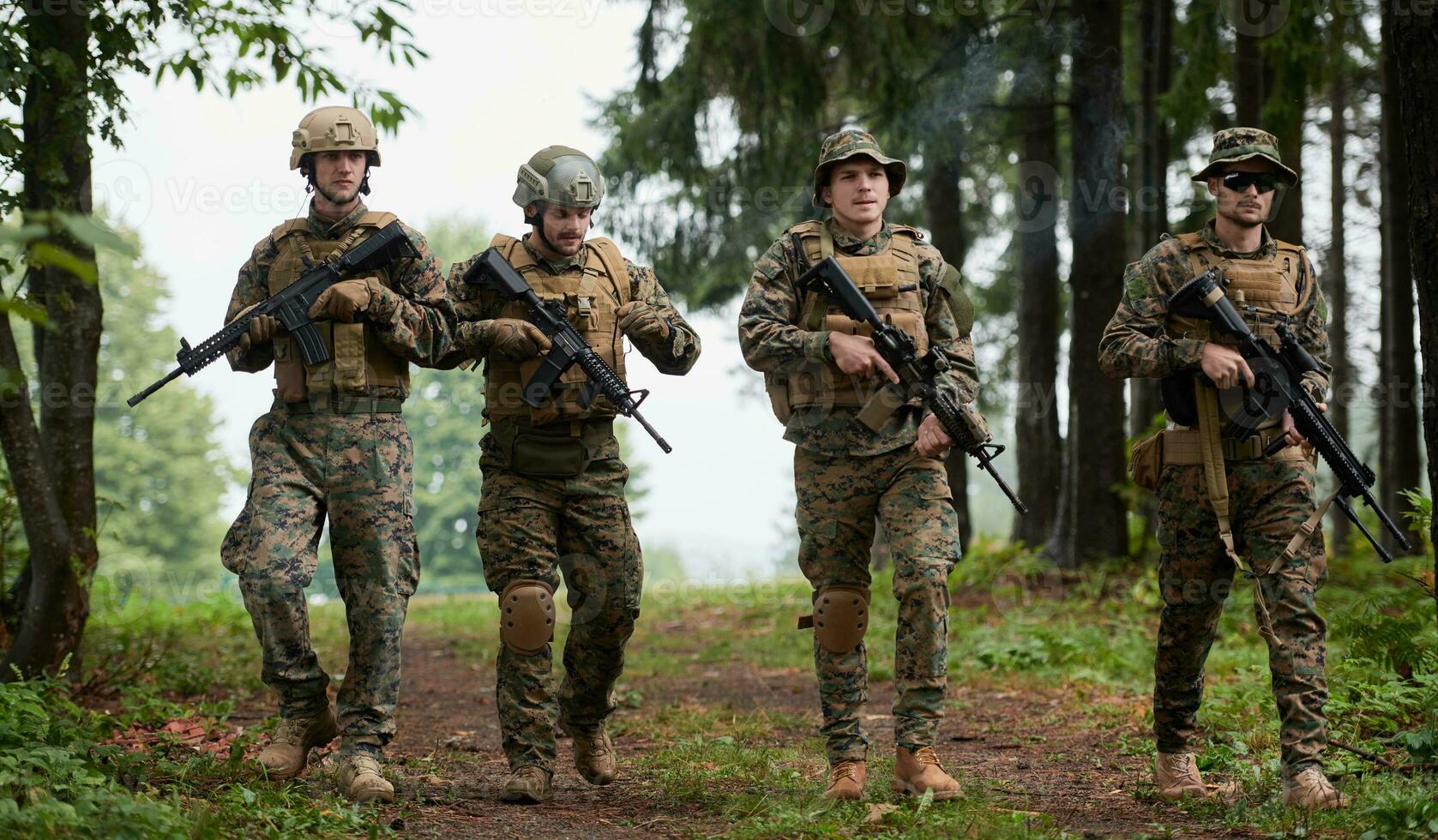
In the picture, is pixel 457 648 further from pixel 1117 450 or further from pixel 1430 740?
pixel 1430 740

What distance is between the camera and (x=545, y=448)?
18.3 ft

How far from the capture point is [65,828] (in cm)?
381

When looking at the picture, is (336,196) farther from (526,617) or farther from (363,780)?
(363,780)

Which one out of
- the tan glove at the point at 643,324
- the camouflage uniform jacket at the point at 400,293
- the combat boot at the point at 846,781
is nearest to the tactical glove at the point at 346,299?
the camouflage uniform jacket at the point at 400,293

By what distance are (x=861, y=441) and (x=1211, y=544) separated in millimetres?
1401

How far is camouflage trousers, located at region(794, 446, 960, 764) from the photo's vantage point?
16.8ft

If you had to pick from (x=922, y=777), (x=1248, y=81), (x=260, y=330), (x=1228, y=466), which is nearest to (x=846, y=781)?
(x=922, y=777)

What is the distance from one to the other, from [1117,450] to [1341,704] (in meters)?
6.73

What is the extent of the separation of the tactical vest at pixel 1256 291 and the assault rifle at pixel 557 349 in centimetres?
219

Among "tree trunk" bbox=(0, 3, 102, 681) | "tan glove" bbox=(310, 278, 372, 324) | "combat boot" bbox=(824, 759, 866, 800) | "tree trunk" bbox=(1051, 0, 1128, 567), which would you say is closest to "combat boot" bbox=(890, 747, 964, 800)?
"combat boot" bbox=(824, 759, 866, 800)

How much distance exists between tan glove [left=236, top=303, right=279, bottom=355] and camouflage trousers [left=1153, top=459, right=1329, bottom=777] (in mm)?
3532

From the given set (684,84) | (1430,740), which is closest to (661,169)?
(684,84)

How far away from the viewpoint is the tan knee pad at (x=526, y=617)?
5457 mm

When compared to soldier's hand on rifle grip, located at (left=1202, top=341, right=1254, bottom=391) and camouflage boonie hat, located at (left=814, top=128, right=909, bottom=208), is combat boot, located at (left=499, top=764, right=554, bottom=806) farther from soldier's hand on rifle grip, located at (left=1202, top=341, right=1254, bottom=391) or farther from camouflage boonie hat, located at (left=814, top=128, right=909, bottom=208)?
soldier's hand on rifle grip, located at (left=1202, top=341, right=1254, bottom=391)
